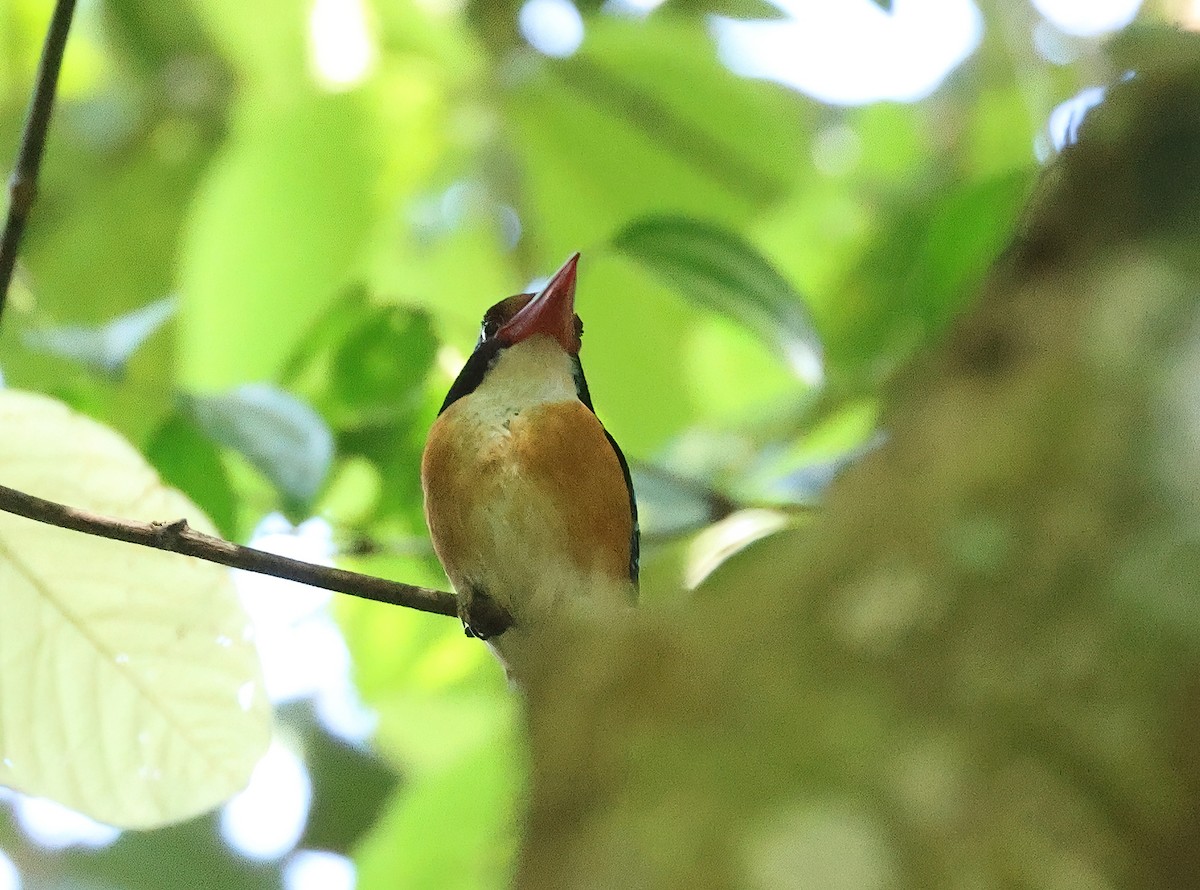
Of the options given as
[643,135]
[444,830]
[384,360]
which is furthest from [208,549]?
[643,135]

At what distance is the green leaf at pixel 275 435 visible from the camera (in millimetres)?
1082

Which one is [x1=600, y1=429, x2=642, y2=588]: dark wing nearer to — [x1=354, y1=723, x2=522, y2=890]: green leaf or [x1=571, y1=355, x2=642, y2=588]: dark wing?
[x1=571, y1=355, x2=642, y2=588]: dark wing

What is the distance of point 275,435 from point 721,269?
51 centimetres

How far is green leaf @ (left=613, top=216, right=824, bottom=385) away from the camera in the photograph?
1.30 m

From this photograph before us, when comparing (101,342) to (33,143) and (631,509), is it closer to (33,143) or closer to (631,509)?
(33,143)

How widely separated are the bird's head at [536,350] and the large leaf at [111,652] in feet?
1.54

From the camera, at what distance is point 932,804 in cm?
33

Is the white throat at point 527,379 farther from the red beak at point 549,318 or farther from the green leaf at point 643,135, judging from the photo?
the green leaf at point 643,135

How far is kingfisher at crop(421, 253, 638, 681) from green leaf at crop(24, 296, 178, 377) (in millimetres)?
321

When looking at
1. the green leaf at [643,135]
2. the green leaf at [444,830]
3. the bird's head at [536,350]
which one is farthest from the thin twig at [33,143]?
the green leaf at [643,135]

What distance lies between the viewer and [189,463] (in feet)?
3.98

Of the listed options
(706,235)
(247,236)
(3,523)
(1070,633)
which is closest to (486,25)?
(247,236)

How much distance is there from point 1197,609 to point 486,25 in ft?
5.70

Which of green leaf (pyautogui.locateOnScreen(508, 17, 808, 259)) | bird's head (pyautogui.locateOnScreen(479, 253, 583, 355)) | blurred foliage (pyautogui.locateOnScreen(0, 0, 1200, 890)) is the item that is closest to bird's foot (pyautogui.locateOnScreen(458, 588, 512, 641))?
blurred foliage (pyautogui.locateOnScreen(0, 0, 1200, 890))
